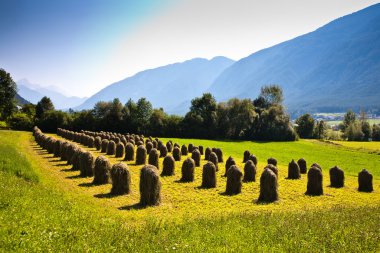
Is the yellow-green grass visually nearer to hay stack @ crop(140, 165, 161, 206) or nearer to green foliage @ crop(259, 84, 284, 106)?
green foliage @ crop(259, 84, 284, 106)

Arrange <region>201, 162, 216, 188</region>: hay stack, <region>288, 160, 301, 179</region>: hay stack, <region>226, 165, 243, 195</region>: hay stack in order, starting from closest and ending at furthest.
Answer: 1. <region>226, 165, 243, 195</region>: hay stack
2. <region>201, 162, 216, 188</region>: hay stack
3. <region>288, 160, 301, 179</region>: hay stack

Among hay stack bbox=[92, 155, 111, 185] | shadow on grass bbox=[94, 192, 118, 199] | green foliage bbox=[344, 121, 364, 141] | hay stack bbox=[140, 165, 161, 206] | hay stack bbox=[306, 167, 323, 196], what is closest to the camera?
hay stack bbox=[140, 165, 161, 206]

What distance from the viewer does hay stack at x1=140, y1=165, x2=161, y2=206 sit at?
18358 millimetres

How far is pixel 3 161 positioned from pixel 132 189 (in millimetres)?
9154

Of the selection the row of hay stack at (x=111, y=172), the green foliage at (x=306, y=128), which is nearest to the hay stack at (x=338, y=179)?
the row of hay stack at (x=111, y=172)

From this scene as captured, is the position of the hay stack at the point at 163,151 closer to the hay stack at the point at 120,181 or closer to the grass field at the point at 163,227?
the hay stack at the point at 120,181

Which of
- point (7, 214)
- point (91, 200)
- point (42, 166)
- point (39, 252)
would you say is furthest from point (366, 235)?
point (42, 166)

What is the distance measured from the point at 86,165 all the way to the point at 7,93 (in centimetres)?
6952

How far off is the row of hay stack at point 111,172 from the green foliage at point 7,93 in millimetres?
55140

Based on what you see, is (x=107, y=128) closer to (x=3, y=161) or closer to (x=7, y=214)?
(x=3, y=161)

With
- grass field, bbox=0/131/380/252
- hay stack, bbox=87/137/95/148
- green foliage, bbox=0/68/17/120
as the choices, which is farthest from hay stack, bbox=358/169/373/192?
green foliage, bbox=0/68/17/120

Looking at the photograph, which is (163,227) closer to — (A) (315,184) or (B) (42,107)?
(A) (315,184)

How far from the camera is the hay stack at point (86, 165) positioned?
25.9 meters

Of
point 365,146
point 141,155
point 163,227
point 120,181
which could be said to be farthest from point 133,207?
point 365,146
